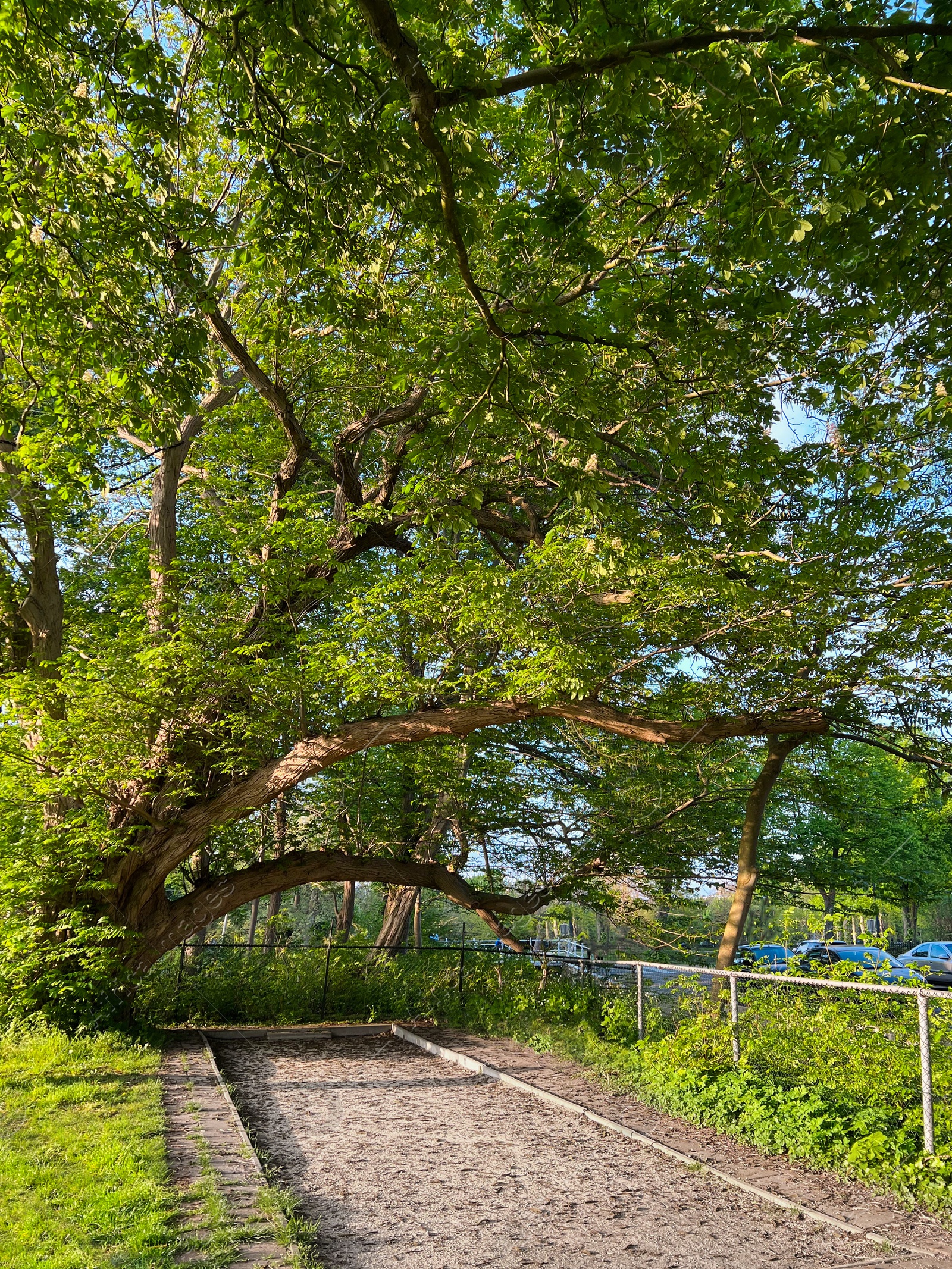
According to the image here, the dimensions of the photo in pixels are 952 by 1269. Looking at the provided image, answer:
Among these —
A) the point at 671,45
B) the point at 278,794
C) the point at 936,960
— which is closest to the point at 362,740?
the point at 278,794

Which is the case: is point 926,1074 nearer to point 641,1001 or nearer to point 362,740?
point 641,1001

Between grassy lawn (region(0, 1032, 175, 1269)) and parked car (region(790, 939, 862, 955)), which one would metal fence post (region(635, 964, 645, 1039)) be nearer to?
parked car (region(790, 939, 862, 955))

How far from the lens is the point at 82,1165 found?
5.61 m

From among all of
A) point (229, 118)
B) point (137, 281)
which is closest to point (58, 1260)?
point (137, 281)

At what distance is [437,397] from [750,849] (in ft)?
30.1

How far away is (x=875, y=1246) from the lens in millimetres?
5020

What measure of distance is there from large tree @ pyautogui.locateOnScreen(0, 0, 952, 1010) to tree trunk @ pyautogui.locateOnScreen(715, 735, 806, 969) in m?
0.08

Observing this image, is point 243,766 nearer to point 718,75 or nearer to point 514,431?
point 514,431

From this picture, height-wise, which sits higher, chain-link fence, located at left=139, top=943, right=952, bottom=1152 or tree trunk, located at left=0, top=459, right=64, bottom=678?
tree trunk, located at left=0, top=459, right=64, bottom=678

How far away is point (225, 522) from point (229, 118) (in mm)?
6485

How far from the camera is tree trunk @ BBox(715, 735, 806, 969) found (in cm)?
1320

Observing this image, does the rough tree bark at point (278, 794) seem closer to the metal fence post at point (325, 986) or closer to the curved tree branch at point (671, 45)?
the metal fence post at point (325, 986)

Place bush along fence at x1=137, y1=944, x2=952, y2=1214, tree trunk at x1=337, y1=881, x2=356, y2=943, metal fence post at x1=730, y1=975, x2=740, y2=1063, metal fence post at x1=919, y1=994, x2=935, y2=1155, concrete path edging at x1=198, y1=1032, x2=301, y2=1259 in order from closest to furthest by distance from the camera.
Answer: concrete path edging at x1=198, y1=1032, x2=301, y2=1259
metal fence post at x1=919, y1=994, x2=935, y2=1155
bush along fence at x1=137, y1=944, x2=952, y2=1214
metal fence post at x1=730, y1=975, x2=740, y2=1063
tree trunk at x1=337, y1=881, x2=356, y2=943

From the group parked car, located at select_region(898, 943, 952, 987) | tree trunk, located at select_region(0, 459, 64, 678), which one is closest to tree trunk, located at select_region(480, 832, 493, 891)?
tree trunk, located at select_region(0, 459, 64, 678)
